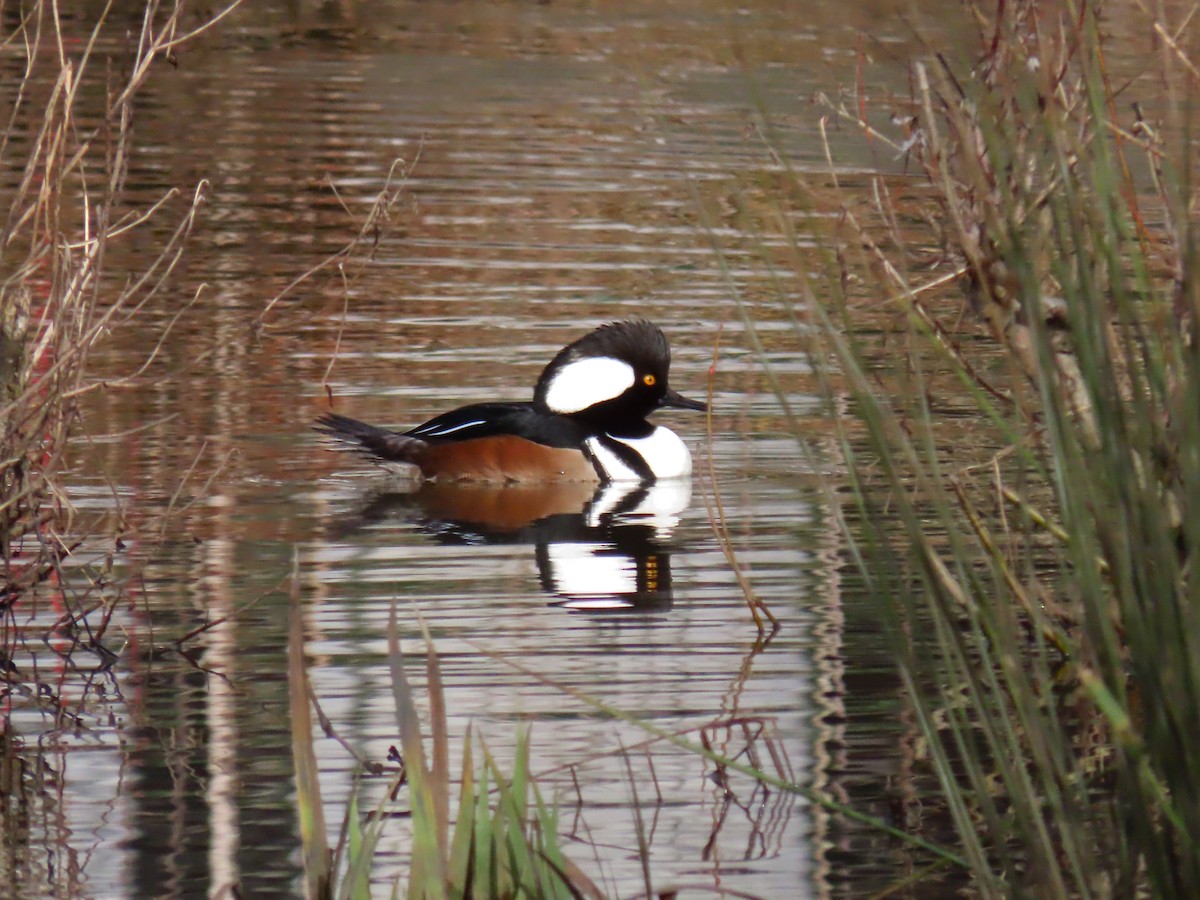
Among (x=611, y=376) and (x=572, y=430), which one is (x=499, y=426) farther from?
(x=611, y=376)

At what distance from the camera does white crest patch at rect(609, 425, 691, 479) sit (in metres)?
9.79

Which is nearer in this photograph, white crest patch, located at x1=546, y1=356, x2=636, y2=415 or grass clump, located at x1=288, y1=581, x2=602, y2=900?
grass clump, located at x1=288, y1=581, x2=602, y2=900

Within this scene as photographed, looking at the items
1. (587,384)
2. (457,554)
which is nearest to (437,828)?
(457,554)

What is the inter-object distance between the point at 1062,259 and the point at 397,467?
641 centimetres

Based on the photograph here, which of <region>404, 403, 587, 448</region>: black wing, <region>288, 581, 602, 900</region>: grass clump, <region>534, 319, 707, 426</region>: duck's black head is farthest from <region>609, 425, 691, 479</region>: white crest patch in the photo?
<region>288, 581, 602, 900</region>: grass clump

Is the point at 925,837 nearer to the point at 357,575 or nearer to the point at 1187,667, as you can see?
the point at 1187,667

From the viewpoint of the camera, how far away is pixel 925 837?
5.00m

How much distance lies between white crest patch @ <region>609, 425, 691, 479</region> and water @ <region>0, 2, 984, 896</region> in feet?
0.59

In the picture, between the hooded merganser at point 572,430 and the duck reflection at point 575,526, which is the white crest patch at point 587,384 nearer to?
the hooded merganser at point 572,430

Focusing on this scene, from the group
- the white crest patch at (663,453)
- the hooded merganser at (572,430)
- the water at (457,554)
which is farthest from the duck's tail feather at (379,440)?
the white crest patch at (663,453)

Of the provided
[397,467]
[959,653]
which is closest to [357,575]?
[397,467]

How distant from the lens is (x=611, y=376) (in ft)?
32.3

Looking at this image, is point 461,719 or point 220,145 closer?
point 461,719

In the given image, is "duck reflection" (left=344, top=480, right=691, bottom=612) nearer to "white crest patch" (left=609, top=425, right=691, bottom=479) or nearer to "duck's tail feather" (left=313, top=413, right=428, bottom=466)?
"white crest patch" (left=609, top=425, right=691, bottom=479)
